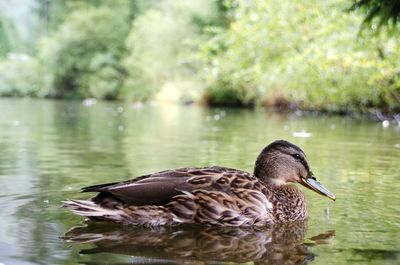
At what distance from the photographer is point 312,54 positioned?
96.1ft

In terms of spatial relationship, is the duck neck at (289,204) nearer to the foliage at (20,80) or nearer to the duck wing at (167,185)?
the duck wing at (167,185)

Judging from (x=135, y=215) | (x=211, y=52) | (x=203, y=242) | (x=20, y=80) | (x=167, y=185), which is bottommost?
(x=203, y=242)

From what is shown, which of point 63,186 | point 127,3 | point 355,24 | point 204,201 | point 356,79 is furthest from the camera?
point 127,3

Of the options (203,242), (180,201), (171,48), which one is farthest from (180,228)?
(171,48)

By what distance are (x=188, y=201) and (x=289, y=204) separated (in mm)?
992

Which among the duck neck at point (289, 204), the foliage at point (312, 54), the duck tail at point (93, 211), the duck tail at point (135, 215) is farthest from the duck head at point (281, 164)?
the foliage at point (312, 54)

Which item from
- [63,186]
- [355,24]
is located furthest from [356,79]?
[63,186]

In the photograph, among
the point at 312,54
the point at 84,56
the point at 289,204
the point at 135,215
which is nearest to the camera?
the point at 135,215

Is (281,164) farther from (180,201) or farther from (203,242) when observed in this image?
(203,242)

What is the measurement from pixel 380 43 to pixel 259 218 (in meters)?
18.7

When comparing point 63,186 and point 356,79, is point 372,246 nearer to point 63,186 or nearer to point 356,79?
point 63,186

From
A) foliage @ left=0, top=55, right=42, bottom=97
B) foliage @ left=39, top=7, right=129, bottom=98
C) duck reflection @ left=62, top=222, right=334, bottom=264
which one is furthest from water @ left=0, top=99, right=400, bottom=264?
foliage @ left=0, top=55, right=42, bottom=97

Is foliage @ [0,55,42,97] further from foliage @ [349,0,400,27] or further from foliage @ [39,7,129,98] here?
foliage @ [349,0,400,27]

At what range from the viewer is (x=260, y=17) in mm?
30906
